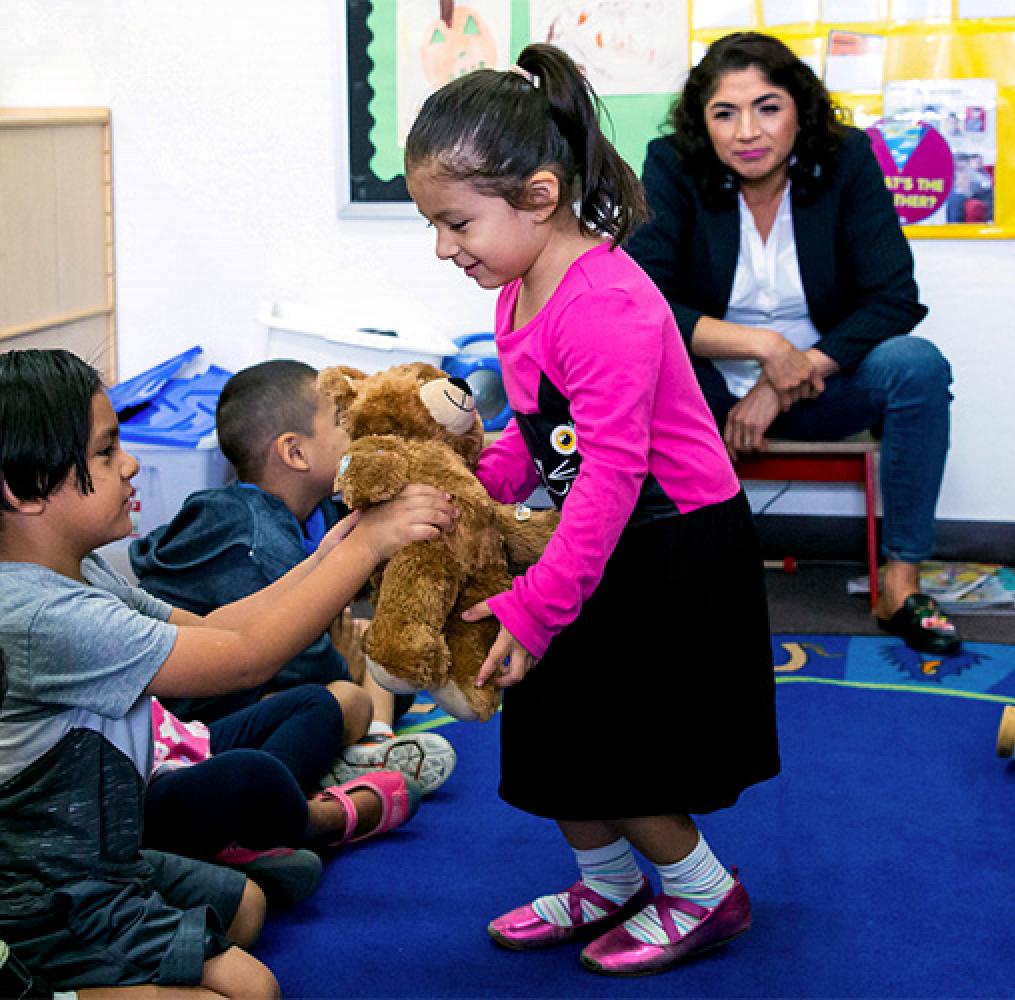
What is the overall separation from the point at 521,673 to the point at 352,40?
2108mm

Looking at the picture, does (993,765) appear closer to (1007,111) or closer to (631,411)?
(631,411)

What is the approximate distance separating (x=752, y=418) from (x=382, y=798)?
114cm

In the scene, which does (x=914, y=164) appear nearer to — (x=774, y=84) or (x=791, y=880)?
(x=774, y=84)

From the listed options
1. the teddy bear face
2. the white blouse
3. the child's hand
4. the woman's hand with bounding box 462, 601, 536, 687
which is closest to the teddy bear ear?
the teddy bear face

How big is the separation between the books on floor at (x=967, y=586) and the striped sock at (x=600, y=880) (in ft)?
4.26

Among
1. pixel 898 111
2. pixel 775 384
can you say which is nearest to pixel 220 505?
pixel 775 384

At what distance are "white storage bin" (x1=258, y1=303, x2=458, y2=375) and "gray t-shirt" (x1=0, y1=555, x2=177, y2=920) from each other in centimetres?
166

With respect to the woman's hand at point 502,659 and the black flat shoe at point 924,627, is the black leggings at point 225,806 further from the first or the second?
the black flat shoe at point 924,627

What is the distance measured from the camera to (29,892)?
1.18m

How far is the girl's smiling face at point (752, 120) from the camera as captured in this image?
2.41 meters

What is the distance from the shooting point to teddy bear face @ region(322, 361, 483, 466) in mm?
1238

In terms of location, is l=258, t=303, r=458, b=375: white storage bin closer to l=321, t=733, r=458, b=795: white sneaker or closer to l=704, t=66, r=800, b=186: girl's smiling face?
l=704, t=66, r=800, b=186: girl's smiling face

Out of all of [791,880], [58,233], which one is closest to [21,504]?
[791,880]

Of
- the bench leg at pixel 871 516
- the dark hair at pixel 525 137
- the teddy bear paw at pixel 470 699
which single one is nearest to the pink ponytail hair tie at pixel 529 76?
the dark hair at pixel 525 137
